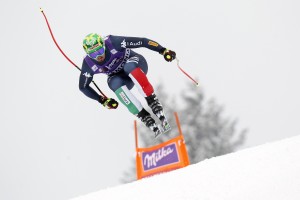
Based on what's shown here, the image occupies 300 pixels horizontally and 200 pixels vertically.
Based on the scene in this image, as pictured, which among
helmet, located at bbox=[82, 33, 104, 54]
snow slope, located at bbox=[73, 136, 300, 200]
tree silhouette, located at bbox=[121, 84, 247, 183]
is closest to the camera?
snow slope, located at bbox=[73, 136, 300, 200]

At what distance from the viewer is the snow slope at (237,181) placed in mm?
3889

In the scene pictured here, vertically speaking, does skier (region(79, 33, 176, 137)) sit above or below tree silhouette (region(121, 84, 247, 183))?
below

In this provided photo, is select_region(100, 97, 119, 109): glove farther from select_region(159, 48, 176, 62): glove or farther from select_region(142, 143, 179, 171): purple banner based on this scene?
select_region(159, 48, 176, 62): glove

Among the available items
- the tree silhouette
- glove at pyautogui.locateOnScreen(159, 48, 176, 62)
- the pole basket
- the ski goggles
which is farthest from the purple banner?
the tree silhouette

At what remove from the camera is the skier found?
7414mm

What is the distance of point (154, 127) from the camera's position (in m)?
7.71

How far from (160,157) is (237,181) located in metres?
3.78

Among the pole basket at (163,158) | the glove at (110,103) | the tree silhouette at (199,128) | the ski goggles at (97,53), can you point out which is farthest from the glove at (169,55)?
the tree silhouette at (199,128)

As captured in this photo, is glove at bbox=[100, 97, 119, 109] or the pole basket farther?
glove at bbox=[100, 97, 119, 109]

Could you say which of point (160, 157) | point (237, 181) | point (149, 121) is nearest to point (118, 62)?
point (149, 121)

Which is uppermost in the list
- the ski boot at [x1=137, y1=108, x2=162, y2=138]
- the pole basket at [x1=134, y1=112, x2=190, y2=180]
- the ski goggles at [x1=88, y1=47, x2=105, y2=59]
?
the ski goggles at [x1=88, y1=47, x2=105, y2=59]

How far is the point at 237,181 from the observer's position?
14.1 feet

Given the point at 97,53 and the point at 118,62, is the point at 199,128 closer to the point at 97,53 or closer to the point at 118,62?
the point at 118,62

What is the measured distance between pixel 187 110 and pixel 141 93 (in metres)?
9.78
